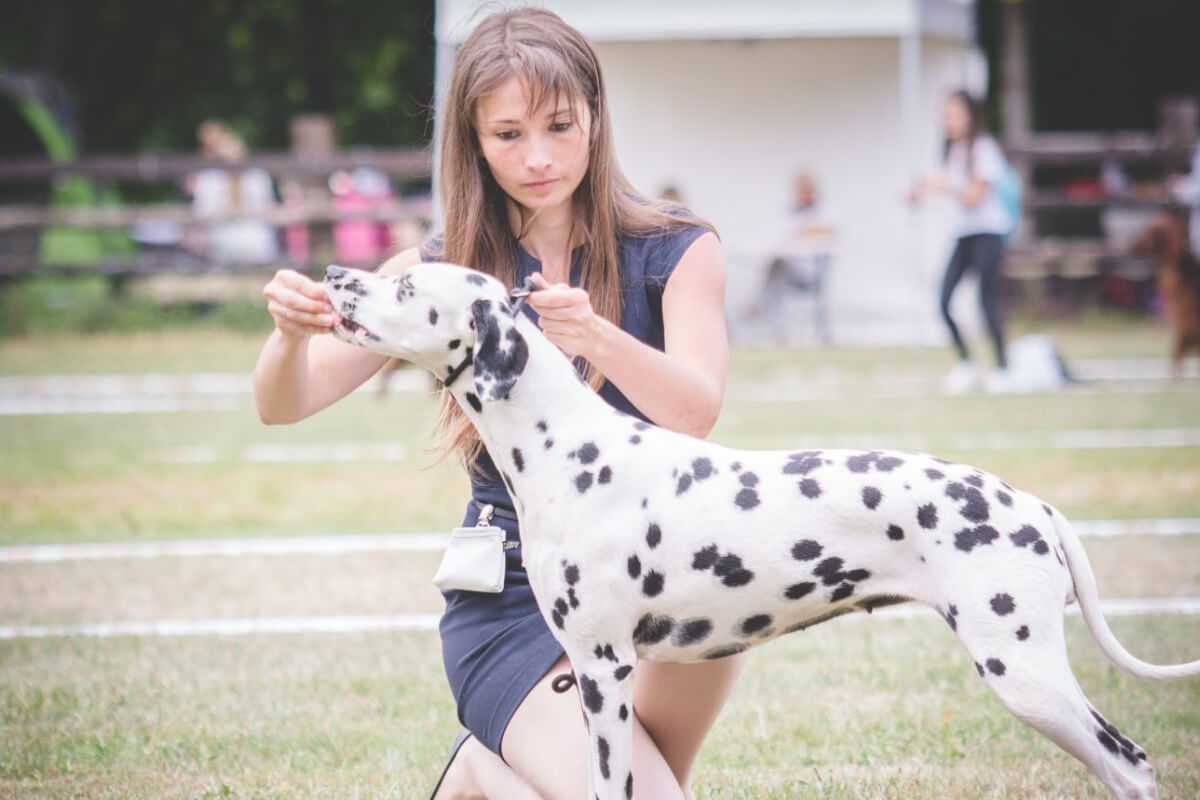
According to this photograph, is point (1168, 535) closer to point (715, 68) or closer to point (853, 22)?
point (853, 22)

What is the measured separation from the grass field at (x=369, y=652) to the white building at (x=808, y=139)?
7324 millimetres

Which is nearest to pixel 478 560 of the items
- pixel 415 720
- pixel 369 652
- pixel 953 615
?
pixel 953 615

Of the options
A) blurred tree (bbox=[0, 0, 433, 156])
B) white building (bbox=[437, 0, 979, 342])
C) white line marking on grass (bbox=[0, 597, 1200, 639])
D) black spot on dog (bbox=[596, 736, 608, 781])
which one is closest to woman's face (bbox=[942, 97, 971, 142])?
white building (bbox=[437, 0, 979, 342])

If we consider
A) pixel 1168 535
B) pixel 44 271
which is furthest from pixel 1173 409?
pixel 44 271

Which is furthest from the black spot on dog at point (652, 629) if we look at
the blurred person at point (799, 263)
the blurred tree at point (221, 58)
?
the blurred tree at point (221, 58)

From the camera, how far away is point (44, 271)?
19.3 meters

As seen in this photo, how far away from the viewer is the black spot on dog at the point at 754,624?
3.08 m

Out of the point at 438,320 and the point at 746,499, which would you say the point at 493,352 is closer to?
the point at 438,320

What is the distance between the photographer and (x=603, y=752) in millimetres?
3045

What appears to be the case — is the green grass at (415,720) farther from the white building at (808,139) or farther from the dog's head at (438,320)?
the white building at (808,139)

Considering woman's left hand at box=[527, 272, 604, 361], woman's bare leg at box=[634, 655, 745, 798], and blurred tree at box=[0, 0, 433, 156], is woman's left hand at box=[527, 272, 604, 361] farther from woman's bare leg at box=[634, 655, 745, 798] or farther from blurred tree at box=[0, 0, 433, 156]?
blurred tree at box=[0, 0, 433, 156]

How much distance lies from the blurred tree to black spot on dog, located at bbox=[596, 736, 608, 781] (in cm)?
2405

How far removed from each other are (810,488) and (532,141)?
106 cm

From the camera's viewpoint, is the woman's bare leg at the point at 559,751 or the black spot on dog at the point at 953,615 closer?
the black spot on dog at the point at 953,615
